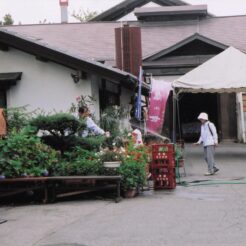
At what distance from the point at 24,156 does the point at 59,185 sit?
83 centimetres

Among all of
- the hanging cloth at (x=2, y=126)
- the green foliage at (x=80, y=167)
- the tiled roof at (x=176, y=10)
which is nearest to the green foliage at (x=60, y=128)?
the hanging cloth at (x=2, y=126)

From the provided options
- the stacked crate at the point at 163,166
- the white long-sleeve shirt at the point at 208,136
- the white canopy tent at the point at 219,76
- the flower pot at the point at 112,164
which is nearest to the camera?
the flower pot at the point at 112,164

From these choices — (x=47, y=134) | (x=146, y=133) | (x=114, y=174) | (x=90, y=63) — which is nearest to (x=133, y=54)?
(x=146, y=133)

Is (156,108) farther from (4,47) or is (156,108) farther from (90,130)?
(90,130)

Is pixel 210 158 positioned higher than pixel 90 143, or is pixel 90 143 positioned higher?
pixel 90 143

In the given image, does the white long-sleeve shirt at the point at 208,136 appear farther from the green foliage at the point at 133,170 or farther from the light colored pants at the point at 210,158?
the green foliage at the point at 133,170

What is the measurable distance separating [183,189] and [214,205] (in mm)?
2216

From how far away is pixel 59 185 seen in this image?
10.9 meters

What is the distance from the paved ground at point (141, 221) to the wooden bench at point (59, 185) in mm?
268

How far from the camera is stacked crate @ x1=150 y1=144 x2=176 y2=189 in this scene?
12.0 meters

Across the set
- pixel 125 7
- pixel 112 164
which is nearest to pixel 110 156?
pixel 112 164

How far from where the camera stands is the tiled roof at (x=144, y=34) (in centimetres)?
2761

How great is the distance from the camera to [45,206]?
10336mm

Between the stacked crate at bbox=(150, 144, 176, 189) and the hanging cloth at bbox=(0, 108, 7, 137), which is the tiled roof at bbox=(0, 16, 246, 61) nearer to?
the stacked crate at bbox=(150, 144, 176, 189)
